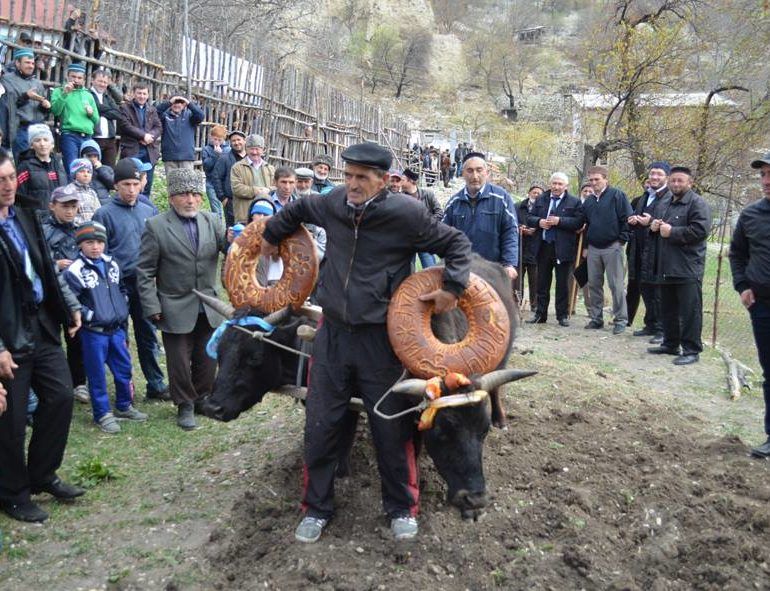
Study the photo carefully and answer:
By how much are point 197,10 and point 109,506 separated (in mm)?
21498

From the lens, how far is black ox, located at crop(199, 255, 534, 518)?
434 centimetres

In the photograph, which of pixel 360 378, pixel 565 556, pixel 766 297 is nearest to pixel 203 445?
pixel 360 378

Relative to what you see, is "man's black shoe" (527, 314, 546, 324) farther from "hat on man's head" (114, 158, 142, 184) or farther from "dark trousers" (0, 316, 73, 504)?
"dark trousers" (0, 316, 73, 504)

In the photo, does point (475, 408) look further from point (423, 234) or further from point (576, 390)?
point (576, 390)

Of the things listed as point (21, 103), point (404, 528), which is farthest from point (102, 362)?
point (21, 103)

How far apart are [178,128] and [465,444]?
815 cm

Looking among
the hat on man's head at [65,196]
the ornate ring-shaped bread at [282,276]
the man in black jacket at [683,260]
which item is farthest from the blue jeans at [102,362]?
the man in black jacket at [683,260]

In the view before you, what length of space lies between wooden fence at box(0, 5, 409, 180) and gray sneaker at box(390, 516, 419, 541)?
7.99 metres

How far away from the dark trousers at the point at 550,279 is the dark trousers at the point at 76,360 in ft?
22.2

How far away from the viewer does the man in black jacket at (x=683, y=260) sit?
8844 millimetres

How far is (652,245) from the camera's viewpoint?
9.48 m

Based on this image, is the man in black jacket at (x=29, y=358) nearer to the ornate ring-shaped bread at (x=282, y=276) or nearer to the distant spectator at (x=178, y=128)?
the ornate ring-shaped bread at (x=282, y=276)

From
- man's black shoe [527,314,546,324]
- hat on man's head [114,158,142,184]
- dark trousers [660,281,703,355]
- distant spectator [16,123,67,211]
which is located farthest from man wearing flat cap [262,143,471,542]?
man's black shoe [527,314,546,324]

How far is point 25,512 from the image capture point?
15.6ft
